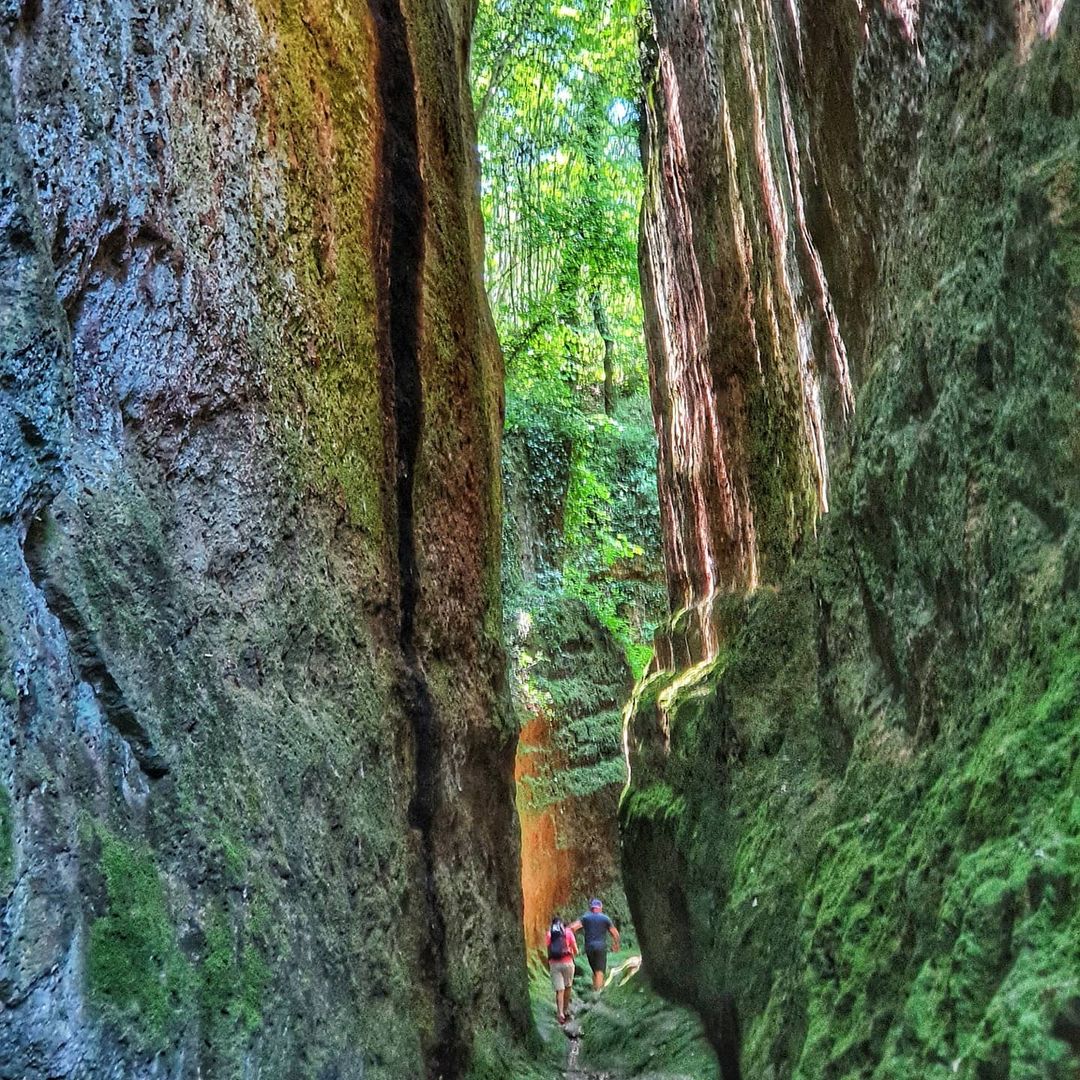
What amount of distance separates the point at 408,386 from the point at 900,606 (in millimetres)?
3563

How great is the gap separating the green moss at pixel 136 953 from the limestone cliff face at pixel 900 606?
2.18 m

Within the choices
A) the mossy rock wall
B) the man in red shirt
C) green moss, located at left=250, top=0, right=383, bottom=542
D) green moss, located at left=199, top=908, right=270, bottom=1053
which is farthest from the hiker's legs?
green moss, located at left=199, top=908, right=270, bottom=1053

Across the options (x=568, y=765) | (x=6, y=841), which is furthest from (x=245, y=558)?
(x=568, y=765)

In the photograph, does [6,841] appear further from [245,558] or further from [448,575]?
[448,575]

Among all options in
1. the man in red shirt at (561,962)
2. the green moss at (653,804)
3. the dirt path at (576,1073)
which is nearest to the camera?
the dirt path at (576,1073)

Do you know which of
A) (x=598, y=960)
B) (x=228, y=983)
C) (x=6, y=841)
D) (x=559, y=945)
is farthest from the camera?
(x=598, y=960)

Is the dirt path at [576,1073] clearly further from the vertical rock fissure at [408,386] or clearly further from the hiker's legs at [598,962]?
the hiker's legs at [598,962]

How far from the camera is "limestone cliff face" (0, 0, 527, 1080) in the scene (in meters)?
3.34

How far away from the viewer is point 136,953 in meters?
3.31

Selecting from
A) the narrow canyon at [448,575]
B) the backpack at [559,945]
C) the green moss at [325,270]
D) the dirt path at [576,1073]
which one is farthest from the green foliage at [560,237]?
the green moss at [325,270]

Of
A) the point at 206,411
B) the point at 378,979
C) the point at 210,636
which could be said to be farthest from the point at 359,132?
the point at 378,979

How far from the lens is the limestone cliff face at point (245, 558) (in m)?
3.34

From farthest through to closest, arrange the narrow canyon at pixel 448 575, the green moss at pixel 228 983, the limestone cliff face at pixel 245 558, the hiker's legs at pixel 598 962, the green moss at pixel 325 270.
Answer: the hiker's legs at pixel 598 962 → the green moss at pixel 325 270 → the green moss at pixel 228 983 → the limestone cliff face at pixel 245 558 → the narrow canyon at pixel 448 575

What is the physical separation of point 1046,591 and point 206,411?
12.2 ft
